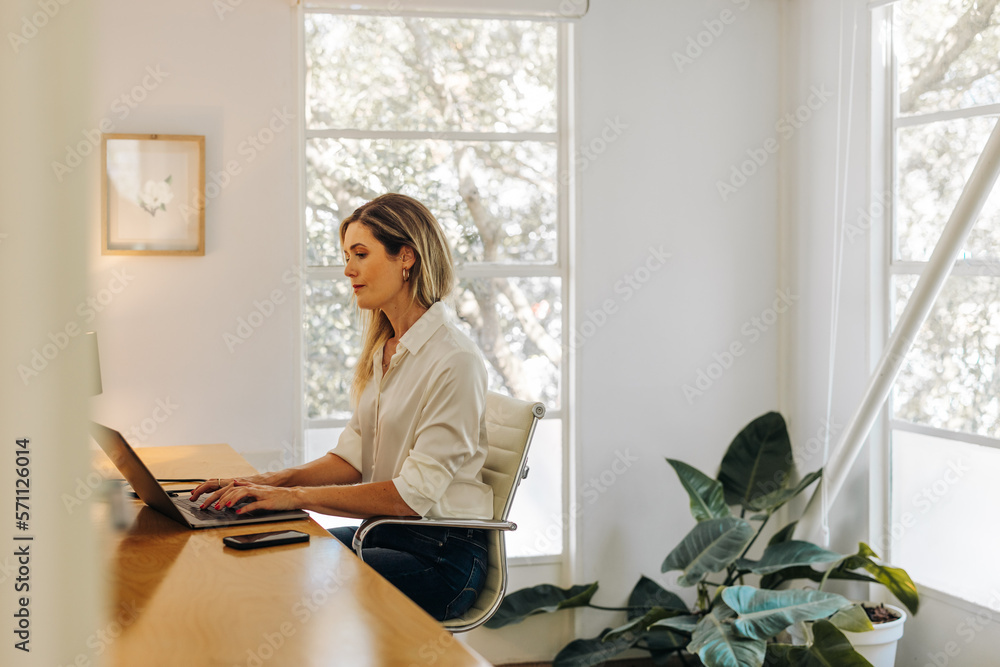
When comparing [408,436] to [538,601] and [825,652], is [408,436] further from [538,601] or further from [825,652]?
[538,601]

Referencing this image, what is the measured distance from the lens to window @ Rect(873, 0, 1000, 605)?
2832 mm

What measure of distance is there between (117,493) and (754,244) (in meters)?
2.70

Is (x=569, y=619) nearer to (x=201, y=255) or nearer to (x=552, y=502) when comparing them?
(x=552, y=502)

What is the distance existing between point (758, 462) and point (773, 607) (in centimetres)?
79

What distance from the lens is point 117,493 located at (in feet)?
5.82

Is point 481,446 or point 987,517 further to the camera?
point 987,517

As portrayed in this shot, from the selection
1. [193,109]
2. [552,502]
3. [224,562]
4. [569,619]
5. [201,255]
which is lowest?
[569,619]

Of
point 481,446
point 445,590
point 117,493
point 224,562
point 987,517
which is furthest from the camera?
point 987,517

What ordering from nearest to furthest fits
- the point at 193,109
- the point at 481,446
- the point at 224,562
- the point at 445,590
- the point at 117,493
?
the point at 224,562, the point at 117,493, the point at 445,590, the point at 481,446, the point at 193,109

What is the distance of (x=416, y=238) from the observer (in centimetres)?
212

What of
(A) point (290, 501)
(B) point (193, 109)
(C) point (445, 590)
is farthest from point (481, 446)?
(B) point (193, 109)

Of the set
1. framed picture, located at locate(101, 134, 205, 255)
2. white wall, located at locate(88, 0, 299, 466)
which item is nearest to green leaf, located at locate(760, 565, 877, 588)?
white wall, located at locate(88, 0, 299, 466)

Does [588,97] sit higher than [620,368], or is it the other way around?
[588,97]

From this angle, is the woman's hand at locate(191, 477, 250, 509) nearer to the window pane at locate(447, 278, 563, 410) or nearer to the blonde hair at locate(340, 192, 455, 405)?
the blonde hair at locate(340, 192, 455, 405)
